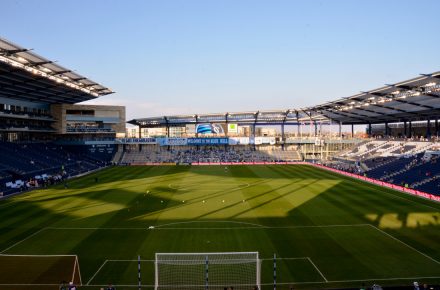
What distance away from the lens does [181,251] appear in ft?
71.1

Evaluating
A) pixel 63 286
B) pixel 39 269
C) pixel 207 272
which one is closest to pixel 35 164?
pixel 39 269

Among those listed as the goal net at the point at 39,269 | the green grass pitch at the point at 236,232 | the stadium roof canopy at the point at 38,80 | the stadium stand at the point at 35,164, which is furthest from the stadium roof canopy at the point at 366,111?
the goal net at the point at 39,269

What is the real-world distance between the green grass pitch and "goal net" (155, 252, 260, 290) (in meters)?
0.76

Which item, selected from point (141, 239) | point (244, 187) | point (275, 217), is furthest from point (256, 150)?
point (141, 239)

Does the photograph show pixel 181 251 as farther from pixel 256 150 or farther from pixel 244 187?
pixel 256 150

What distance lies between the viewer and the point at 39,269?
1897 cm

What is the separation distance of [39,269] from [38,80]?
45.4 metres

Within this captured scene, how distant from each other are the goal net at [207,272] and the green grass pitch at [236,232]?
0.76 metres

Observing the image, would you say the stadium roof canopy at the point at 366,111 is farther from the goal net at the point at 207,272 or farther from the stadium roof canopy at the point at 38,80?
the goal net at the point at 207,272

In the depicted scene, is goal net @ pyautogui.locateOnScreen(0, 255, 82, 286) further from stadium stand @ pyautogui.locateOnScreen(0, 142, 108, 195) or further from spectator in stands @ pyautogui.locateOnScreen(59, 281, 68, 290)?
stadium stand @ pyautogui.locateOnScreen(0, 142, 108, 195)

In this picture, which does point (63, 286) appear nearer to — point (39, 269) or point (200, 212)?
point (39, 269)

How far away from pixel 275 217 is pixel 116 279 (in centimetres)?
1597

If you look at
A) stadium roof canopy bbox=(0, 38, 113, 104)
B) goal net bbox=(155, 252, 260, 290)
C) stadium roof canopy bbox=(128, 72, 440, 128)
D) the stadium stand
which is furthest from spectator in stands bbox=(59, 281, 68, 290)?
stadium roof canopy bbox=(128, 72, 440, 128)

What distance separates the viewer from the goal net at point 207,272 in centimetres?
1705
